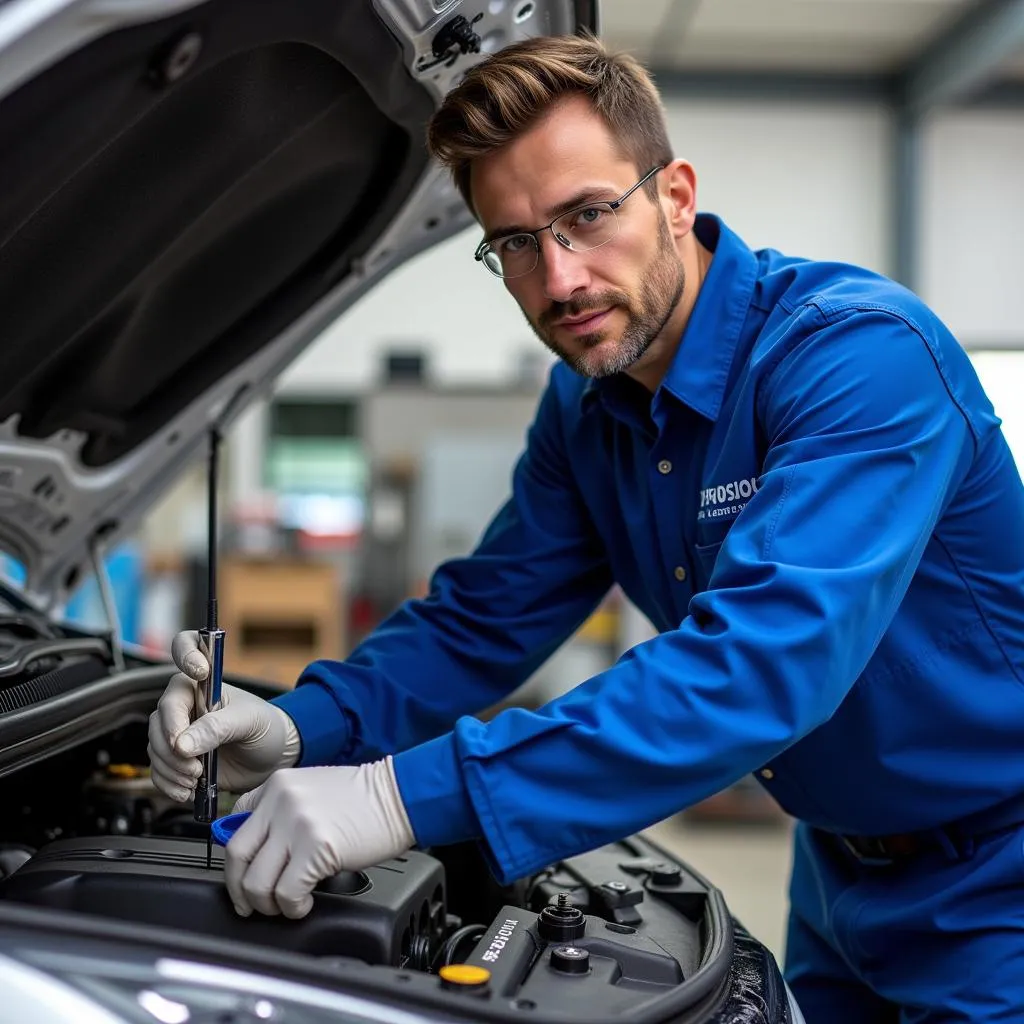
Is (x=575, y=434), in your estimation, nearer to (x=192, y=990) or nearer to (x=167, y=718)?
(x=167, y=718)

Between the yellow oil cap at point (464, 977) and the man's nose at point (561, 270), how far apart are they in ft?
2.05

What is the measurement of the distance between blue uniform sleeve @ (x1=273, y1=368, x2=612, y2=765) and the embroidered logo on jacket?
0.29 metres

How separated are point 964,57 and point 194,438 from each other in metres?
5.33

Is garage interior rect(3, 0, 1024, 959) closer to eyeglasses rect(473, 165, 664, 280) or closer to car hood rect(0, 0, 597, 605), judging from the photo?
car hood rect(0, 0, 597, 605)

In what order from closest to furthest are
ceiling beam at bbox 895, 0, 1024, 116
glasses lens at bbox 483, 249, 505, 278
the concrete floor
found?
glasses lens at bbox 483, 249, 505, 278, the concrete floor, ceiling beam at bbox 895, 0, 1024, 116

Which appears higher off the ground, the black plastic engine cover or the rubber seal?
the rubber seal

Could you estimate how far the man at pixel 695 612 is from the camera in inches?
34.0

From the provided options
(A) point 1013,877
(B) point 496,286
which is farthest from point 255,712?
(B) point 496,286

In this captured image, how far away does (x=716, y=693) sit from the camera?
0.86 metres

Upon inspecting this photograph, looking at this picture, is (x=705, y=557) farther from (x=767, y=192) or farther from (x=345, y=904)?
(x=767, y=192)

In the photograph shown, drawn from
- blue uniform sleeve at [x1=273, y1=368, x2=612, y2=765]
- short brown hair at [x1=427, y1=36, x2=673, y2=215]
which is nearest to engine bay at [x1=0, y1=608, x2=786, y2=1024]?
blue uniform sleeve at [x1=273, y1=368, x2=612, y2=765]

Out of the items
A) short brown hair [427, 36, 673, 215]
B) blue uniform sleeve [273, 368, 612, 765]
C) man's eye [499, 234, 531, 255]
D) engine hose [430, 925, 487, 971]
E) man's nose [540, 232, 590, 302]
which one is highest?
short brown hair [427, 36, 673, 215]

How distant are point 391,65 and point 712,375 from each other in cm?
43

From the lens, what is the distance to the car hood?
2.86 ft
